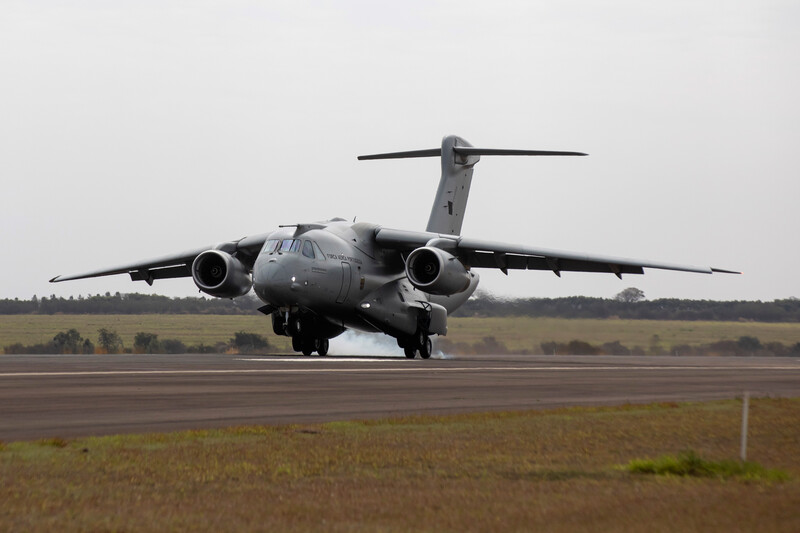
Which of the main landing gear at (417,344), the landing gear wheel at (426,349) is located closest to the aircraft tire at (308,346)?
the main landing gear at (417,344)

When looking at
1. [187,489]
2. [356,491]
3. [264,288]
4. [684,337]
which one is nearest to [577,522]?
[356,491]

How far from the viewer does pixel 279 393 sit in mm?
15125

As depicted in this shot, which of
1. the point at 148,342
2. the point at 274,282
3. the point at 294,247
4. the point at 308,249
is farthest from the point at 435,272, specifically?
the point at 148,342

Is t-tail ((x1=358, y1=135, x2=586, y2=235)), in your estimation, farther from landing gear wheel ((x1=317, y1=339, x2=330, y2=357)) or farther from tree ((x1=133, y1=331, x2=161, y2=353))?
tree ((x1=133, y1=331, x2=161, y2=353))

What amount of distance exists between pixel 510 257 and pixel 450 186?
5567 mm

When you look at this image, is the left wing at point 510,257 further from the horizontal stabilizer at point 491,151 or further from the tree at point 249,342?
the tree at point 249,342

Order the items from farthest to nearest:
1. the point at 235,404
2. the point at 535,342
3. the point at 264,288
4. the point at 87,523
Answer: the point at 535,342, the point at 264,288, the point at 235,404, the point at 87,523

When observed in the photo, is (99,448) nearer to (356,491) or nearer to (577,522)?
(356,491)

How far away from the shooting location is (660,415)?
1216 centimetres

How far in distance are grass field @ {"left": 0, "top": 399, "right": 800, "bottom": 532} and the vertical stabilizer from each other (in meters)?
29.9

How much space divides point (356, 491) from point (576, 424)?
4.68 meters

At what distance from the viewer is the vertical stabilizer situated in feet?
133

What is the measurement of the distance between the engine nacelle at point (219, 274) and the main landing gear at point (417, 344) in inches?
224

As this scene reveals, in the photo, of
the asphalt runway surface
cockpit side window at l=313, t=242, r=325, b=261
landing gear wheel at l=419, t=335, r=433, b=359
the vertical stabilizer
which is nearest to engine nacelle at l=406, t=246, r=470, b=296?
cockpit side window at l=313, t=242, r=325, b=261
